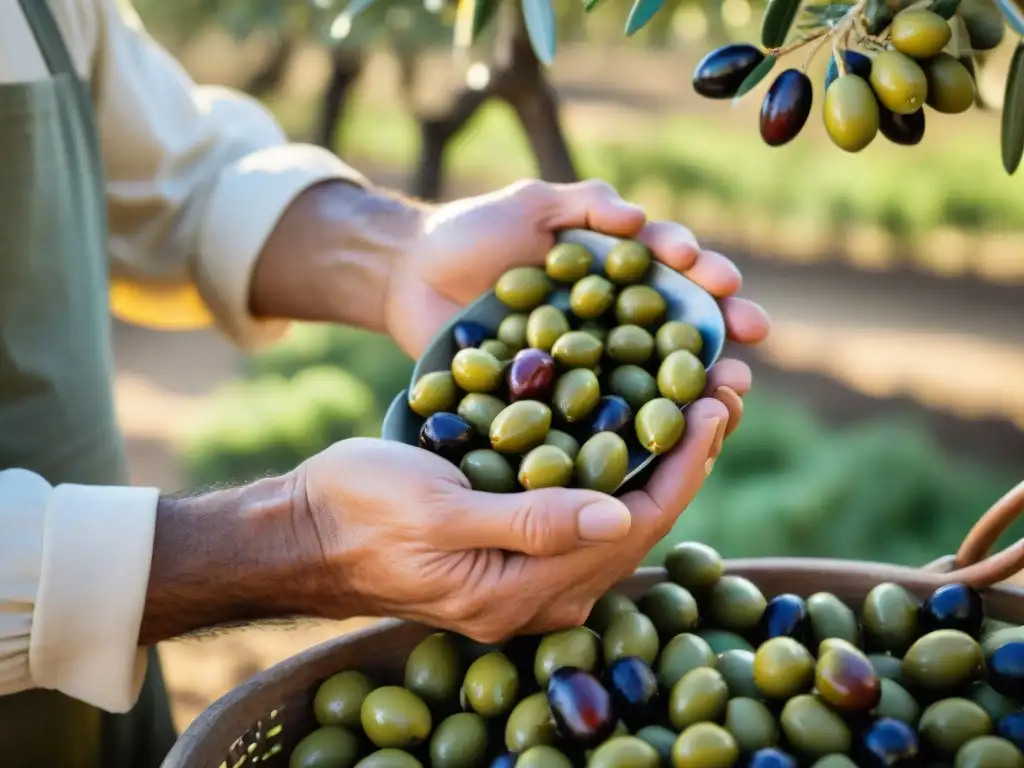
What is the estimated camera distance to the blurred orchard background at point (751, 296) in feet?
12.8

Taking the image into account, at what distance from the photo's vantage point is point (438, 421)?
141 cm

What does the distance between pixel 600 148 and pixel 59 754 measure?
806cm

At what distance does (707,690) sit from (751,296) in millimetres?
6363

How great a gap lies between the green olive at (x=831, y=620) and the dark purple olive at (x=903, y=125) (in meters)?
0.51

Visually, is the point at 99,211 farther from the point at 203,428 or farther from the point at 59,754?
the point at 203,428

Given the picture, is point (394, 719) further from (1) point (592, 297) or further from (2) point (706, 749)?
(1) point (592, 297)

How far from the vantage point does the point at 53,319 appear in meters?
1.52

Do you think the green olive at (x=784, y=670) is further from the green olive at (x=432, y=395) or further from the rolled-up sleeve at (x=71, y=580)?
the rolled-up sleeve at (x=71, y=580)

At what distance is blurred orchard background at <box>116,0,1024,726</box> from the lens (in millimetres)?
3895

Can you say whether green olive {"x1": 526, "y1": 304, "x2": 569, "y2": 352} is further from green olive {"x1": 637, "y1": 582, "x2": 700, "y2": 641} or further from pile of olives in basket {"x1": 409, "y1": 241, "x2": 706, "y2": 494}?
green olive {"x1": 637, "y1": 582, "x2": 700, "y2": 641}

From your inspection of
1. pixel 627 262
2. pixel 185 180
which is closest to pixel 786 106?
pixel 627 262

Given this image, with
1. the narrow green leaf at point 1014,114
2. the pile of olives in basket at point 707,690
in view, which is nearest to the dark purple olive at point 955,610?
the pile of olives in basket at point 707,690

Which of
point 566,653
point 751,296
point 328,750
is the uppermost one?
point 566,653

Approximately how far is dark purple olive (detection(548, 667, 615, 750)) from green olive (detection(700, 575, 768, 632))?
0.26 m
